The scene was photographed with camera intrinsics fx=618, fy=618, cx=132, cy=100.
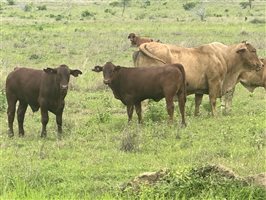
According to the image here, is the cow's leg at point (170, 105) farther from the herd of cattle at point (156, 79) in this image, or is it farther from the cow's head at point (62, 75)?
the cow's head at point (62, 75)

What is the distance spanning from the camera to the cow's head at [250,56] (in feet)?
47.8

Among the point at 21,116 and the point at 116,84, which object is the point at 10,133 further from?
the point at 116,84

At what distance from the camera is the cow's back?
11695 mm

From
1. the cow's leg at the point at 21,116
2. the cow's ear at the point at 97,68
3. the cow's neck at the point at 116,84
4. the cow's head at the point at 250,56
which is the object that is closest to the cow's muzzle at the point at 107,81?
the cow's neck at the point at 116,84

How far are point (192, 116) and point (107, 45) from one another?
553 inches

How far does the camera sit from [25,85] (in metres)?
11.7

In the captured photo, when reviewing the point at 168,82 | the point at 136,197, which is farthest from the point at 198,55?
the point at 136,197

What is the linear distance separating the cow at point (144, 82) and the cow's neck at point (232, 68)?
2504mm

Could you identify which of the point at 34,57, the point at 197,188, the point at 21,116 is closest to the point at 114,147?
the point at 21,116

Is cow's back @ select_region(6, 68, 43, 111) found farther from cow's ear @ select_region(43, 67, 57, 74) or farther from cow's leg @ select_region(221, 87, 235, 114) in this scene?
cow's leg @ select_region(221, 87, 235, 114)

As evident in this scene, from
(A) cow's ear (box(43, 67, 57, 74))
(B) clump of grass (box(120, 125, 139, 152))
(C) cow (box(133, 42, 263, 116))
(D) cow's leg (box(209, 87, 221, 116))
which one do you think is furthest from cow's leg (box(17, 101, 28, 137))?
(D) cow's leg (box(209, 87, 221, 116))

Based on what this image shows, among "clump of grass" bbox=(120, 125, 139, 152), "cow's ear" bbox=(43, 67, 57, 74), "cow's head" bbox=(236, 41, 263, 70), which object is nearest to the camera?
"clump of grass" bbox=(120, 125, 139, 152)

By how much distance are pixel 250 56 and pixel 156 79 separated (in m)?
3.32

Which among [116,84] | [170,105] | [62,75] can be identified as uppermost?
[62,75]
